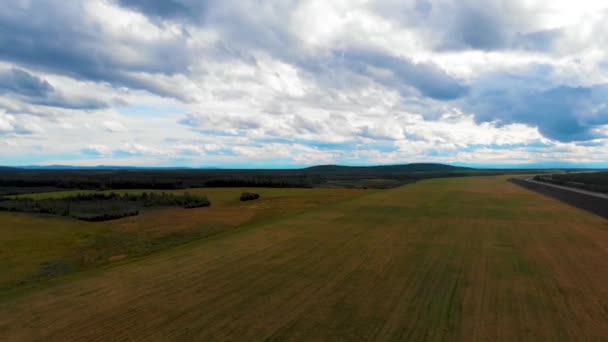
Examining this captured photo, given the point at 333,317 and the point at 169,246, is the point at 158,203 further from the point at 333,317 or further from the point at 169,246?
the point at 333,317

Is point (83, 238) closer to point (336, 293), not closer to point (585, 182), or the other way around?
point (336, 293)

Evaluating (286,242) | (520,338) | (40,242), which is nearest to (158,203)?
(40,242)

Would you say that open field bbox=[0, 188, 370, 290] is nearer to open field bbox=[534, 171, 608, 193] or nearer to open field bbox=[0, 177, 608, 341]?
open field bbox=[0, 177, 608, 341]

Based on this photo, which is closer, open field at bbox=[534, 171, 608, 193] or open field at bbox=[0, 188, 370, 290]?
open field at bbox=[0, 188, 370, 290]

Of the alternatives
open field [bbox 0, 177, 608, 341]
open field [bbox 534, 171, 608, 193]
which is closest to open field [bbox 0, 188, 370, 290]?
open field [bbox 0, 177, 608, 341]

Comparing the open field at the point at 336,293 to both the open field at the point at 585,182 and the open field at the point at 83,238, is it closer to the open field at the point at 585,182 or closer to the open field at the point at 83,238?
the open field at the point at 83,238

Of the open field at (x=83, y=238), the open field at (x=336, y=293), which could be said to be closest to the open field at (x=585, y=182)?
the open field at (x=336, y=293)

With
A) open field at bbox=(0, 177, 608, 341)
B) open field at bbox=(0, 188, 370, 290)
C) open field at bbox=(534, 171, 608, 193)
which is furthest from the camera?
open field at bbox=(534, 171, 608, 193)

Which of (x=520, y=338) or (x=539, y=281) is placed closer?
(x=520, y=338)
